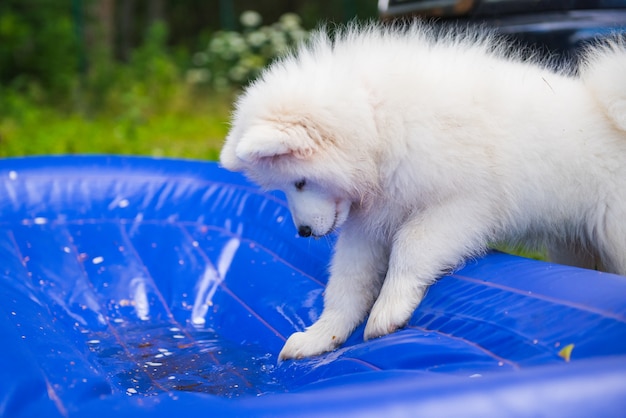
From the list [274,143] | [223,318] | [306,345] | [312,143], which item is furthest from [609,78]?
[223,318]

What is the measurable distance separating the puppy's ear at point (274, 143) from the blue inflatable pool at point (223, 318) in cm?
64

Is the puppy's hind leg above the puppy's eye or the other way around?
the other way around

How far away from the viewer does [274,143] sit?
256cm

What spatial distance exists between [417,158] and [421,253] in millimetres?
304

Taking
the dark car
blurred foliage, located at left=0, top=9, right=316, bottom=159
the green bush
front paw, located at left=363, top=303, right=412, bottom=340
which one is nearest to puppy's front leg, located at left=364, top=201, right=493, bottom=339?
front paw, located at left=363, top=303, right=412, bottom=340

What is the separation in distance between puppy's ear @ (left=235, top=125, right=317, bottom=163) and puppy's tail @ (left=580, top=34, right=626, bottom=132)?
40.6 inches

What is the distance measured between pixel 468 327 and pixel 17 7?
10.6 meters

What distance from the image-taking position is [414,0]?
5055 millimetres

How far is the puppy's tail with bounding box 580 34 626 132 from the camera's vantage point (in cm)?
287

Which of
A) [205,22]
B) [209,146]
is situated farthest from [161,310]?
[205,22]

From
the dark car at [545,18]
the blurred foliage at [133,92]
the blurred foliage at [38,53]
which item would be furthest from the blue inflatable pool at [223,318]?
the blurred foliage at [38,53]

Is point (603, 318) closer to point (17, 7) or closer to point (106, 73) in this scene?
point (106, 73)

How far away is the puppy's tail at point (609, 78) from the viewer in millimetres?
2865

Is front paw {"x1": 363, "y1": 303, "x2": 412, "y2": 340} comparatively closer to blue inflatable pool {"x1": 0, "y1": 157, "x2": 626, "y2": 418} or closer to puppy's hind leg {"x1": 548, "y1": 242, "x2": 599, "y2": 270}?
blue inflatable pool {"x1": 0, "y1": 157, "x2": 626, "y2": 418}
